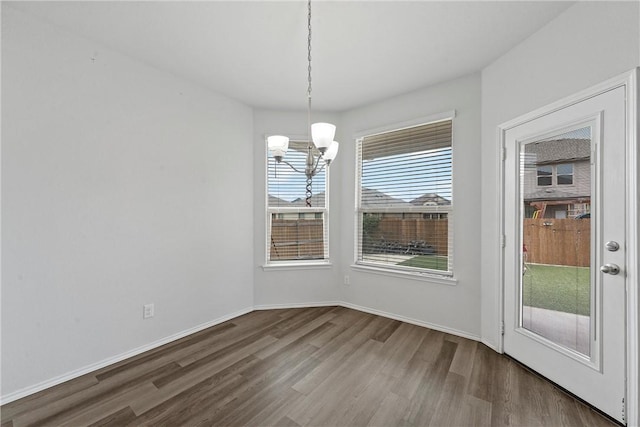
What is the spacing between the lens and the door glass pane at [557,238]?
5.80 feet

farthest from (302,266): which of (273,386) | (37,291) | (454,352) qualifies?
(37,291)

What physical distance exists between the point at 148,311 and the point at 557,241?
138 inches

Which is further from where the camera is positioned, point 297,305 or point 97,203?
point 297,305

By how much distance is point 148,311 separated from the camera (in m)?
2.49

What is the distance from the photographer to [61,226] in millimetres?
1981

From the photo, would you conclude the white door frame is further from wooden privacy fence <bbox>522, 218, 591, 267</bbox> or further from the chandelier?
the chandelier

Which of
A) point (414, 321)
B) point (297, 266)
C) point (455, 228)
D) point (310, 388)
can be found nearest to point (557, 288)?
point (455, 228)

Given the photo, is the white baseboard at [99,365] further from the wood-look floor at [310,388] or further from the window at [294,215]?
the window at [294,215]

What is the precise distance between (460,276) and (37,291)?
3.62 metres

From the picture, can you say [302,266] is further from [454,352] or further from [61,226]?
[61,226]

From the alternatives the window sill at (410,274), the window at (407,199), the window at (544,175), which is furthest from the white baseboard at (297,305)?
the window at (544,175)

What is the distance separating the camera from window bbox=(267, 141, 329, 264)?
355cm

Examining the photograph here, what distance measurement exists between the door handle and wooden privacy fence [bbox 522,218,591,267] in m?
0.13

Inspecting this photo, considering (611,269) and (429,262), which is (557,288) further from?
(429,262)
